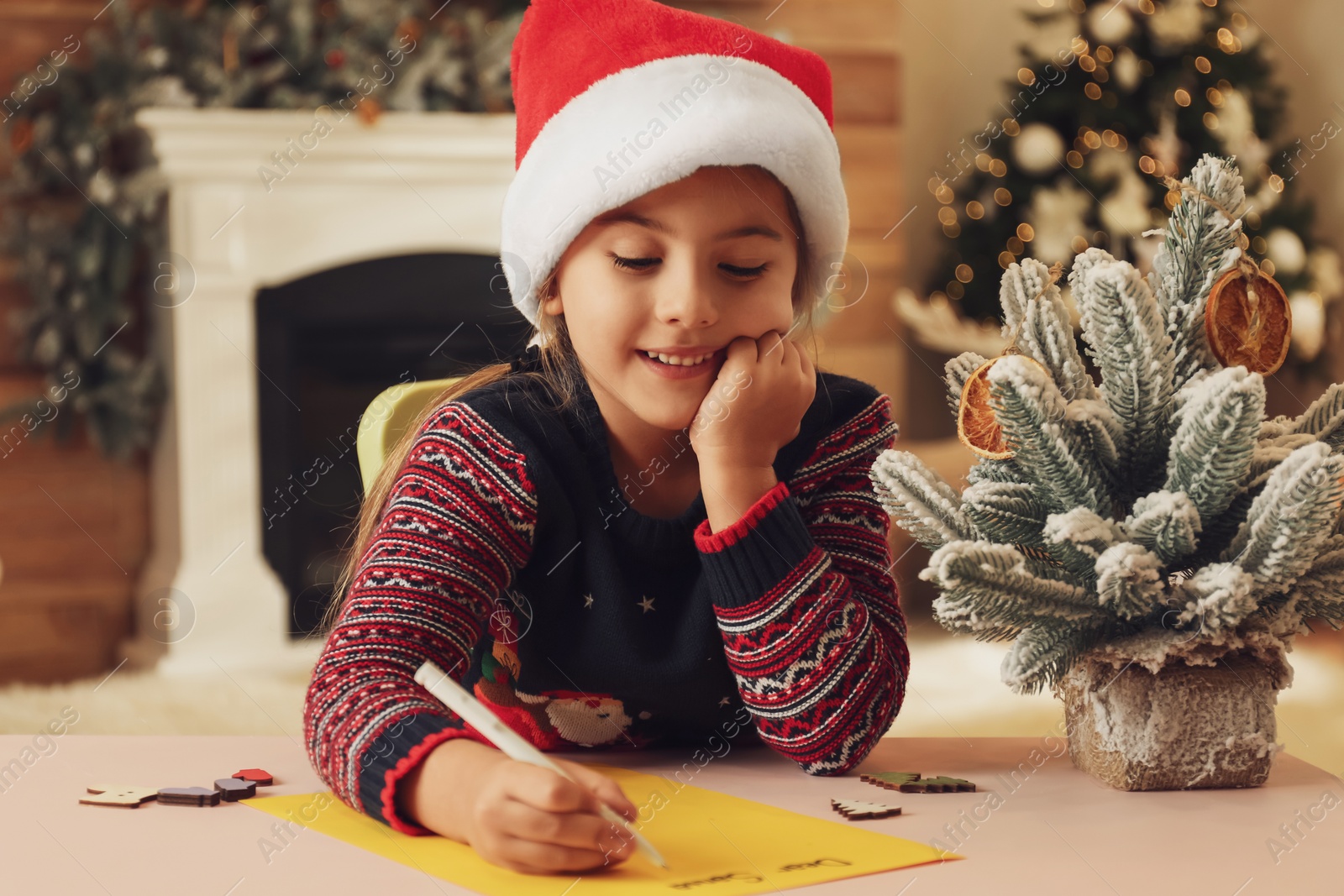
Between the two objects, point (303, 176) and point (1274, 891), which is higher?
point (303, 176)

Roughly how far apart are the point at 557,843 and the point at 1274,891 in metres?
0.33

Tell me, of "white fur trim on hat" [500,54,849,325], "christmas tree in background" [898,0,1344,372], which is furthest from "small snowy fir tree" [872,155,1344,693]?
"christmas tree in background" [898,0,1344,372]

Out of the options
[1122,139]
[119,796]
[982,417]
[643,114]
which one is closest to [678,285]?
[643,114]

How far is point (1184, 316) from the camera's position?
789 mm

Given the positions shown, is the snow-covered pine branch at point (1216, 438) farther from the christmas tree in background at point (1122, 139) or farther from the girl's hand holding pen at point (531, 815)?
the christmas tree in background at point (1122, 139)

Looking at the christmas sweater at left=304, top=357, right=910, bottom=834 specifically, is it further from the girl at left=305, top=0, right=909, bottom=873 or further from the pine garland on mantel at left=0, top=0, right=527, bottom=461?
the pine garland on mantel at left=0, top=0, right=527, bottom=461

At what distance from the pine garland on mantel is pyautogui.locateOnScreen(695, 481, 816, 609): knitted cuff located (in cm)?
241

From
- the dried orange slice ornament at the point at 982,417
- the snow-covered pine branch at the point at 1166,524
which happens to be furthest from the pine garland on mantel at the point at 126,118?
the snow-covered pine branch at the point at 1166,524

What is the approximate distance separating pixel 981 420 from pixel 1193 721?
21 cm

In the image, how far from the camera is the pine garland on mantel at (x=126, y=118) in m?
2.96

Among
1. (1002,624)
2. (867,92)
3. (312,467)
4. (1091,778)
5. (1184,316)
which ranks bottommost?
(312,467)

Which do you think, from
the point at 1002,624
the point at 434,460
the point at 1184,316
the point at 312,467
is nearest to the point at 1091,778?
the point at 1002,624

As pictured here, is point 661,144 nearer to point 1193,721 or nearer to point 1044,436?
point 1044,436

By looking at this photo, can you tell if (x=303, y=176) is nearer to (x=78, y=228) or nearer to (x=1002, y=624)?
(x=78, y=228)
